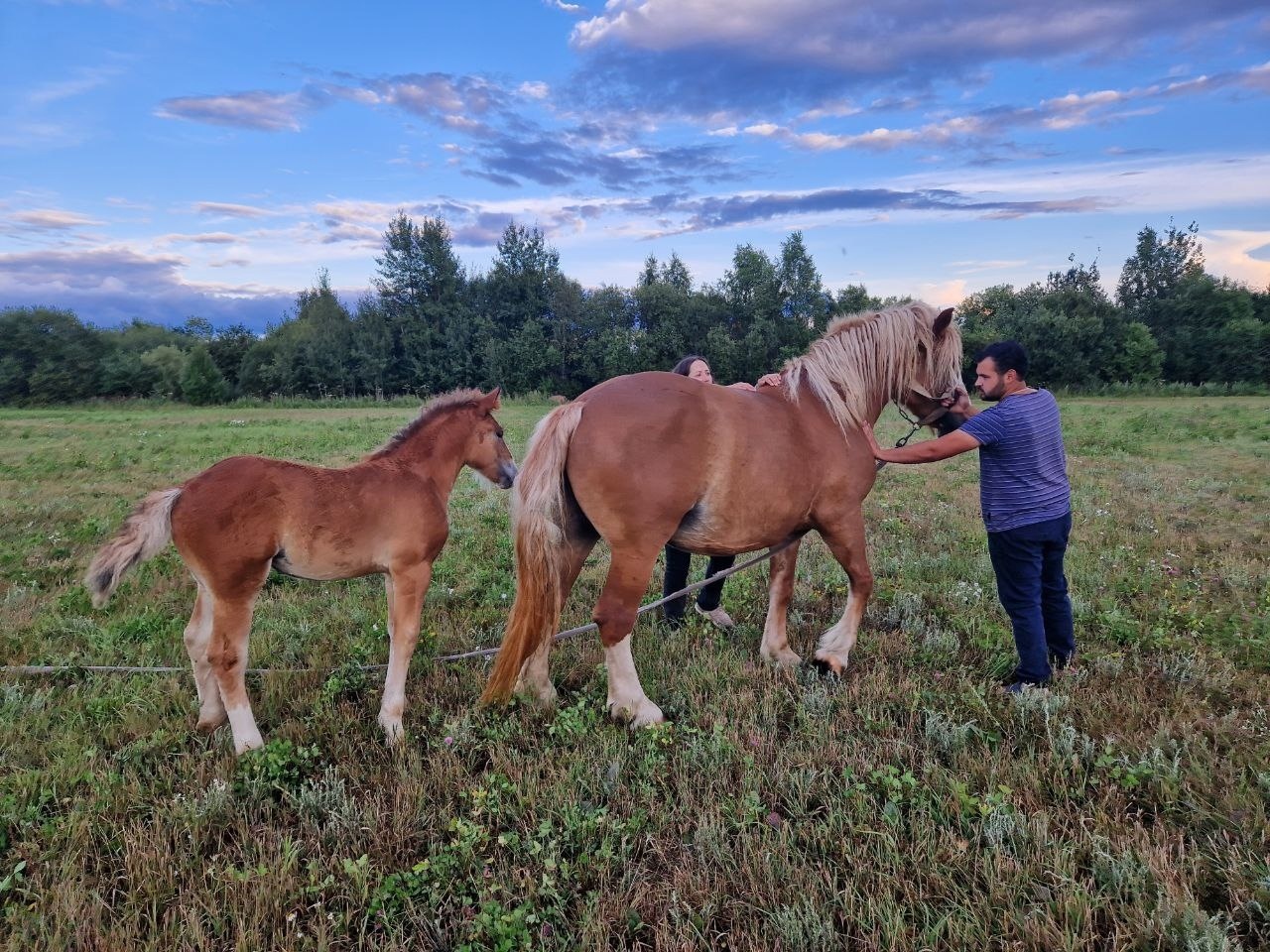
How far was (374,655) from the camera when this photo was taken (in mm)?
4641

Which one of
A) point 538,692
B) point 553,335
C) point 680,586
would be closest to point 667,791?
point 538,692

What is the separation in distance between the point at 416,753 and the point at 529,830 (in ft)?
2.92

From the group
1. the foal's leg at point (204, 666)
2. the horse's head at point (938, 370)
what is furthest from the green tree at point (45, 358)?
the horse's head at point (938, 370)

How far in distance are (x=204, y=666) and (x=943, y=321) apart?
5356 mm

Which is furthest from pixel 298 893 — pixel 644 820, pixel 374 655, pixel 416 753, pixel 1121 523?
pixel 1121 523

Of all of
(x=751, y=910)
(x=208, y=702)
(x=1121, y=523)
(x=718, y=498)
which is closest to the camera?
(x=751, y=910)

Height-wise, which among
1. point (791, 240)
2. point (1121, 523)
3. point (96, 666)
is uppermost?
point (791, 240)

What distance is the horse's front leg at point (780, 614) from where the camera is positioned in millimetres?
4641

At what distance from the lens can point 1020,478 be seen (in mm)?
4148

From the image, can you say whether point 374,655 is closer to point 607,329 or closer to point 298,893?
point 298,893

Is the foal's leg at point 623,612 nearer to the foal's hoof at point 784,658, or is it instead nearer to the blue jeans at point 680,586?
the foal's hoof at point 784,658

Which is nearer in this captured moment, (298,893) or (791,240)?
(298,893)

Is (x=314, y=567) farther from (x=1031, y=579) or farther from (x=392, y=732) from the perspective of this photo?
(x=1031, y=579)

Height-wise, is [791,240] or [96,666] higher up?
[791,240]
